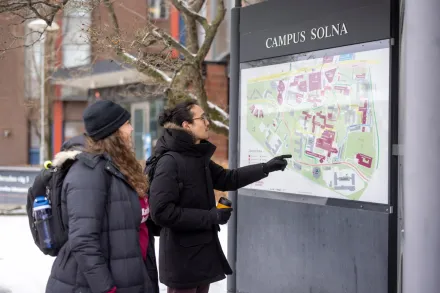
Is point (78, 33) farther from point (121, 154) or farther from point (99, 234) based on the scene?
point (99, 234)

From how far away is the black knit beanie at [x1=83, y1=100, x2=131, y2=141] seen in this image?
113 inches

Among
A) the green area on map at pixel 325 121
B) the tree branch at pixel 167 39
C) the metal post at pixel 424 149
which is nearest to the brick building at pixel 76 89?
the tree branch at pixel 167 39

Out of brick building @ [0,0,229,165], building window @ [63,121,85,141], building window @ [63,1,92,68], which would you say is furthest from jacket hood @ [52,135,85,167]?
building window @ [63,121,85,141]

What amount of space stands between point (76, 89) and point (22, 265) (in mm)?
20914

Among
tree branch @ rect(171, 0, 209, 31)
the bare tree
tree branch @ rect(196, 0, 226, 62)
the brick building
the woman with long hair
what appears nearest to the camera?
the woman with long hair

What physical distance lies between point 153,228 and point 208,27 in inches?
232

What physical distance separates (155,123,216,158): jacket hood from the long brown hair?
697 millimetres

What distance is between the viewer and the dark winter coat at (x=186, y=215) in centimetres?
344

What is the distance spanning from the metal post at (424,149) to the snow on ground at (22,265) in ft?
12.5

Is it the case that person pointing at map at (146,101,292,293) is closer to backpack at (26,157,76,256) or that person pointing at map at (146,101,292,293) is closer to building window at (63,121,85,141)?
backpack at (26,157,76,256)

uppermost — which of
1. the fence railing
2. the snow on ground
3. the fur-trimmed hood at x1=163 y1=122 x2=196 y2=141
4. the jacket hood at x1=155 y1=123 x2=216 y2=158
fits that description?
the fur-trimmed hood at x1=163 y1=122 x2=196 y2=141

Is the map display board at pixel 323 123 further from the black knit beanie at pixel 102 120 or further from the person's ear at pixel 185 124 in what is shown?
the black knit beanie at pixel 102 120

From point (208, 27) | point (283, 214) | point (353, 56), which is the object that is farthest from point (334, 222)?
point (208, 27)

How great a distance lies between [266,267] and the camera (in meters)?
4.71
